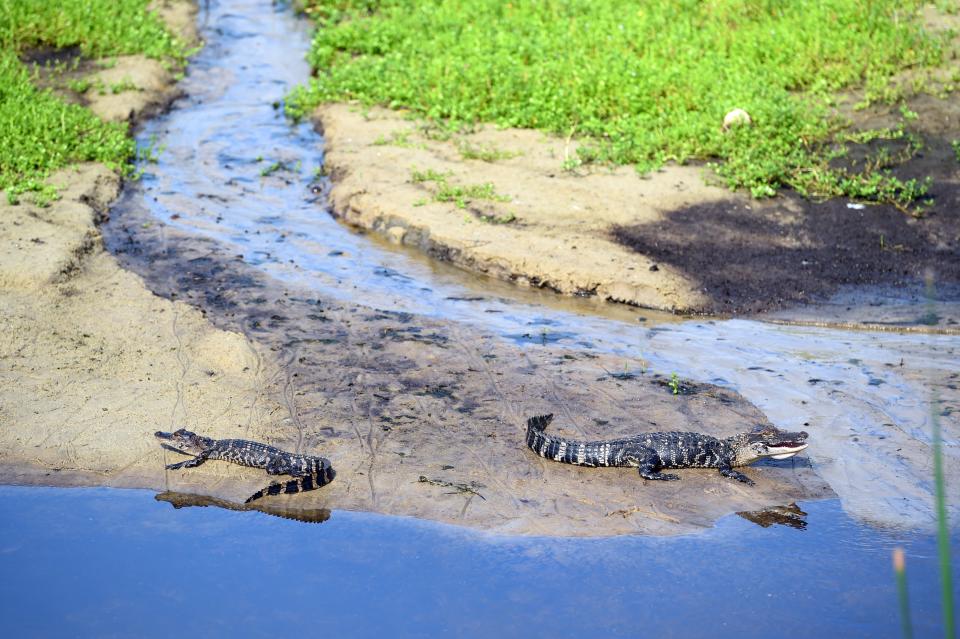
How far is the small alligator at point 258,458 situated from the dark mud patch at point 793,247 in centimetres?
467

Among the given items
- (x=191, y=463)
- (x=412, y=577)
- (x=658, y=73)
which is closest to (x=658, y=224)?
(x=658, y=73)

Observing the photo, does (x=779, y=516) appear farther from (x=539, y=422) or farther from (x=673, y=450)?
(x=539, y=422)

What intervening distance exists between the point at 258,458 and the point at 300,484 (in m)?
0.40

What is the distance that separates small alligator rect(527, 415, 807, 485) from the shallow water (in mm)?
496

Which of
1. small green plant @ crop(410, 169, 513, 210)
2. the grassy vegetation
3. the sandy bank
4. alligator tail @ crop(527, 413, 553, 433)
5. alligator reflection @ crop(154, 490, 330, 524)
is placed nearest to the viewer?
alligator reflection @ crop(154, 490, 330, 524)

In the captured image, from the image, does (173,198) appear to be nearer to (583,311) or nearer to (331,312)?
(331,312)

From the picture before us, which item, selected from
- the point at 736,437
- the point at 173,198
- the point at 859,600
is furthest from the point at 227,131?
the point at 859,600

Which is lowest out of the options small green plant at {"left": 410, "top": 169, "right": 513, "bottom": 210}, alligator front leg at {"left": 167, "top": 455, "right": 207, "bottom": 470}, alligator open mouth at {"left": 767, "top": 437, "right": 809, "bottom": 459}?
alligator front leg at {"left": 167, "top": 455, "right": 207, "bottom": 470}

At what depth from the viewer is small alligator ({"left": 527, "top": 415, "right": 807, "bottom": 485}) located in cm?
699

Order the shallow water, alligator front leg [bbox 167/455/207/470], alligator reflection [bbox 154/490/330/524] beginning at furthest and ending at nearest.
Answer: alligator front leg [bbox 167/455/207/470], alligator reflection [bbox 154/490/330/524], the shallow water

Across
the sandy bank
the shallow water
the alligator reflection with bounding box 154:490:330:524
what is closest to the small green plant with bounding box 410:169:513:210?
the sandy bank

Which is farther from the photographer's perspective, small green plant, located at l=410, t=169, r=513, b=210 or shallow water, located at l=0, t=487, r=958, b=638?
small green plant, located at l=410, t=169, r=513, b=210

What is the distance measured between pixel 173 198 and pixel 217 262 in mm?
2370

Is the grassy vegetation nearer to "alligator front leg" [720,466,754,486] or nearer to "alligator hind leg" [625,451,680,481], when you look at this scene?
"alligator front leg" [720,466,754,486]
